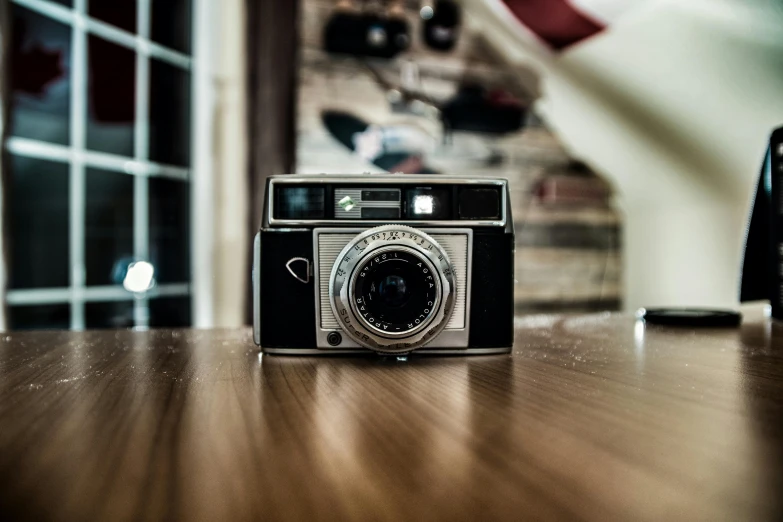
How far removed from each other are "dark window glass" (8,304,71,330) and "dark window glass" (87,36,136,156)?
1.29ft

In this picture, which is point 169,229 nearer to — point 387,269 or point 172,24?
point 172,24

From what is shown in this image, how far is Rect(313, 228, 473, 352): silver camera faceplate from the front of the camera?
56cm

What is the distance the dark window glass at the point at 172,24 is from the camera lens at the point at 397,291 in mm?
1348

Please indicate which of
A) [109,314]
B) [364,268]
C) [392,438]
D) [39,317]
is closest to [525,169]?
[109,314]

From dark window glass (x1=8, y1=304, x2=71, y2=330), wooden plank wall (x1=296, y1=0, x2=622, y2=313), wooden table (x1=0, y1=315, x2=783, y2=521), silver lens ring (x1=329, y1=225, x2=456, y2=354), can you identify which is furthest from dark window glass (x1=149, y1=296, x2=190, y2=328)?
silver lens ring (x1=329, y1=225, x2=456, y2=354)

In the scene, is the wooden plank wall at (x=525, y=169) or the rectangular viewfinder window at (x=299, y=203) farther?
the wooden plank wall at (x=525, y=169)

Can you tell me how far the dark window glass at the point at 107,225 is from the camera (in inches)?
54.3

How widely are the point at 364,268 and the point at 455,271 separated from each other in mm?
92

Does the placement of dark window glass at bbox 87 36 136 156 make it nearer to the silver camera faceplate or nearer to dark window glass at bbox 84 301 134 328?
dark window glass at bbox 84 301 134 328

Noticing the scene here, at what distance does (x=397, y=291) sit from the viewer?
0.54 metres

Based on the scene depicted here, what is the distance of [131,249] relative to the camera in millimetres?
1491

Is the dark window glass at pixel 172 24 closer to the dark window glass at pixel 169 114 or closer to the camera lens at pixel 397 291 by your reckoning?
the dark window glass at pixel 169 114

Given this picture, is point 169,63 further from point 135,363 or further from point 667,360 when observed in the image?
point 667,360

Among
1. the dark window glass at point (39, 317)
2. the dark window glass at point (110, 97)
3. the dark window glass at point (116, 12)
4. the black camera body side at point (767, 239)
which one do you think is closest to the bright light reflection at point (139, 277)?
the dark window glass at point (39, 317)
